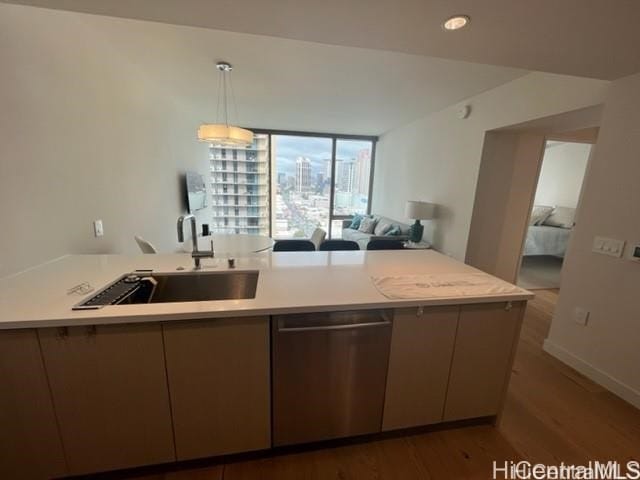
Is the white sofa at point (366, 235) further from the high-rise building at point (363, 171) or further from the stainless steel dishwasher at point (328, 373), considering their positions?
the stainless steel dishwasher at point (328, 373)

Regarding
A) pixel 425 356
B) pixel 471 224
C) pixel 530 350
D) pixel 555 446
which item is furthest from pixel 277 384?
pixel 471 224

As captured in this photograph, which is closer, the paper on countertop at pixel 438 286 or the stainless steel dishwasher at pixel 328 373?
the stainless steel dishwasher at pixel 328 373

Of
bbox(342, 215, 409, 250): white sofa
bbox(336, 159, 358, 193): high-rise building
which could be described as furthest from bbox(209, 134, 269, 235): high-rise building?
bbox(342, 215, 409, 250): white sofa

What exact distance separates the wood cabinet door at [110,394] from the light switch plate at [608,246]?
289 centimetres

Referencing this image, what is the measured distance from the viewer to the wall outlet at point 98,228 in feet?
6.89

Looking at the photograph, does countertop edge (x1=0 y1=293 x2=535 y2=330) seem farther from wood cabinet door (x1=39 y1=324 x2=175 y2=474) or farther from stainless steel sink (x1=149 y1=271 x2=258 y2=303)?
stainless steel sink (x1=149 y1=271 x2=258 y2=303)

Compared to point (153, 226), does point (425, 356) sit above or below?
below

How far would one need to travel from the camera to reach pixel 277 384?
4.25ft

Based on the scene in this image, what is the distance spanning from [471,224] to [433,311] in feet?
7.82

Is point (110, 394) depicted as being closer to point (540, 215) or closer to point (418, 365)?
point (418, 365)

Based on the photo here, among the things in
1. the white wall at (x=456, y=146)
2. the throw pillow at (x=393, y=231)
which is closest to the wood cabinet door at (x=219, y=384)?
the white wall at (x=456, y=146)

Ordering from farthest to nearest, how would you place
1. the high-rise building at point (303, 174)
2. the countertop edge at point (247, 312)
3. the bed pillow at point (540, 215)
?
the high-rise building at point (303, 174)
the bed pillow at point (540, 215)
the countertop edge at point (247, 312)

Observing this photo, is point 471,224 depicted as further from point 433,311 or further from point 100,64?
point 100,64

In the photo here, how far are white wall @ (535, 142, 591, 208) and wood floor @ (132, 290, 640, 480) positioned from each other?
199 inches
